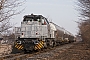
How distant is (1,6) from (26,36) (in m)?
9.11

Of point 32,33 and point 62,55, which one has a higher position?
point 32,33

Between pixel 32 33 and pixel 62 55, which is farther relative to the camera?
pixel 32 33

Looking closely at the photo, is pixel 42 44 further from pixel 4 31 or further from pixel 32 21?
pixel 4 31

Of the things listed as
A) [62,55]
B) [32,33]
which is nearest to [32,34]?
[32,33]

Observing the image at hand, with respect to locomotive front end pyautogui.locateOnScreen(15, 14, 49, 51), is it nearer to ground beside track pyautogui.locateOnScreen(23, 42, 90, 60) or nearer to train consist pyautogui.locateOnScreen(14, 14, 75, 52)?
train consist pyautogui.locateOnScreen(14, 14, 75, 52)

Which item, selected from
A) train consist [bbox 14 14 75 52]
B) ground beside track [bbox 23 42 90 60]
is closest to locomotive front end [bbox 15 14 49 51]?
train consist [bbox 14 14 75 52]

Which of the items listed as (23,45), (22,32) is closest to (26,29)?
A: (22,32)

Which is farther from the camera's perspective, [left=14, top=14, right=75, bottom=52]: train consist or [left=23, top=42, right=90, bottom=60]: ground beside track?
[left=14, top=14, right=75, bottom=52]: train consist

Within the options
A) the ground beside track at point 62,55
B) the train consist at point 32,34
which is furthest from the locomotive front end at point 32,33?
the ground beside track at point 62,55

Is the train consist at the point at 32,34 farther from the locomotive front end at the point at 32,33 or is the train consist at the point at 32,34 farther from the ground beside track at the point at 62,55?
the ground beside track at the point at 62,55

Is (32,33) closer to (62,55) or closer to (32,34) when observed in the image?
(32,34)

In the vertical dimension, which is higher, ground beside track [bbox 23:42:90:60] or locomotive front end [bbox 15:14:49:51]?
locomotive front end [bbox 15:14:49:51]

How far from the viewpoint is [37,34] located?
18172 millimetres

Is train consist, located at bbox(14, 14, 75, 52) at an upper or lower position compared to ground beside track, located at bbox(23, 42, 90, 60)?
upper
